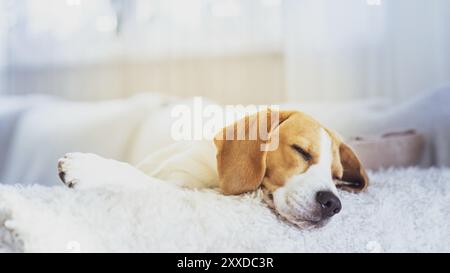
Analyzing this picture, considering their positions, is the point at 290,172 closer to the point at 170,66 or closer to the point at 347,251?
the point at 347,251

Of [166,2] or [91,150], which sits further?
[166,2]

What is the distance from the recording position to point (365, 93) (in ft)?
3.57

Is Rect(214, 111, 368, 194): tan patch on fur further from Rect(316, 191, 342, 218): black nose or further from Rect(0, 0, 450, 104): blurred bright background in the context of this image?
Rect(0, 0, 450, 104): blurred bright background

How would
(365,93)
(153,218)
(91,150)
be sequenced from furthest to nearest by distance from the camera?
(365,93) < (91,150) < (153,218)

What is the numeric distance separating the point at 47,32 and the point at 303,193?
0.73m

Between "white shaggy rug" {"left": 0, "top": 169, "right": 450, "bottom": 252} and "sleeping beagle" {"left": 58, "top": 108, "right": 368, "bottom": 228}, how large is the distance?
29mm

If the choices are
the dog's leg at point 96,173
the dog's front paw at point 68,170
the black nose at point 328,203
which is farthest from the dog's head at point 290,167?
the dog's front paw at point 68,170

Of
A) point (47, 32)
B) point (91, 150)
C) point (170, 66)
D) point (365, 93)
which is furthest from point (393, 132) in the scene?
point (47, 32)

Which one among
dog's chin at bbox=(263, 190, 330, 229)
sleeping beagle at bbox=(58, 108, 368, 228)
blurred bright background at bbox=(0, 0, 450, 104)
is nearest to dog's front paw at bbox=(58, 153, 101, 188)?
sleeping beagle at bbox=(58, 108, 368, 228)

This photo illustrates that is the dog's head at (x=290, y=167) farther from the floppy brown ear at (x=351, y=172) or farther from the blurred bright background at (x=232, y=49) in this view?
the blurred bright background at (x=232, y=49)

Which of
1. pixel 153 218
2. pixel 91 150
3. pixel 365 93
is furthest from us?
pixel 365 93

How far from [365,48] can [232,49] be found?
31 cm

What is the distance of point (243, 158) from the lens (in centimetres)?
88

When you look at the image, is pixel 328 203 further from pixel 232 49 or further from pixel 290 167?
pixel 232 49
